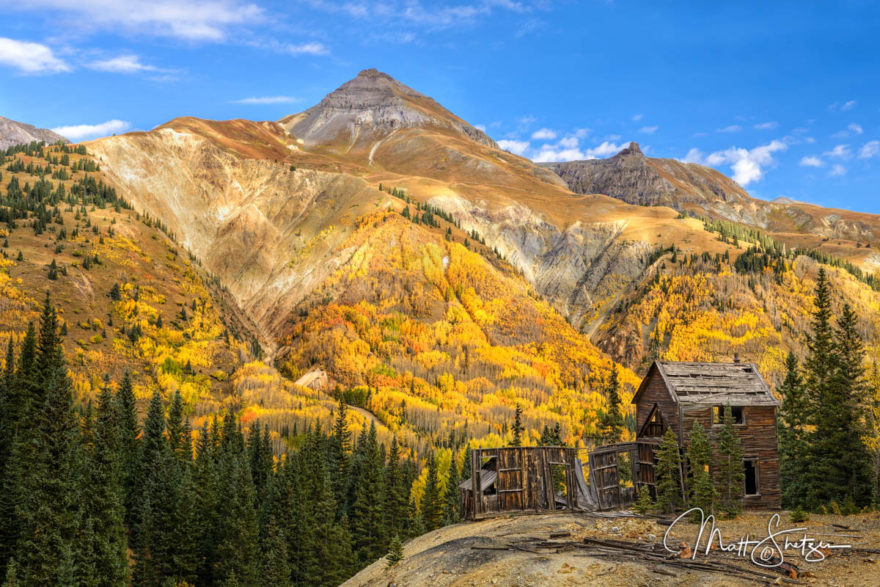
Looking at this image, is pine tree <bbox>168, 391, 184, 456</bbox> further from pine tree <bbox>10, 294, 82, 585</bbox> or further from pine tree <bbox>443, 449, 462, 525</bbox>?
pine tree <bbox>443, 449, 462, 525</bbox>

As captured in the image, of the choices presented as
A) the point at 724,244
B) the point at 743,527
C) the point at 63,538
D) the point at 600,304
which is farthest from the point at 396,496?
the point at 724,244

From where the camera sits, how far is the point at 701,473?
27.1 meters

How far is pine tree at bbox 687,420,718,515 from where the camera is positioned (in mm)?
25453

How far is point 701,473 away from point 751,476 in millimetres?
9470

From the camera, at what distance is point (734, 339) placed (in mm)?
151750

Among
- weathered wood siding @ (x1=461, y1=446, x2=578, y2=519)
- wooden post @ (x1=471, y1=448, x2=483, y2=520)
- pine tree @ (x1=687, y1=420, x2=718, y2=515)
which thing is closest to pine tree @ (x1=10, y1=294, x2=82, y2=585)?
wooden post @ (x1=471, y1=448, x2=483, y2=520)

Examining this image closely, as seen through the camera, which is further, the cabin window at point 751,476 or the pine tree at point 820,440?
the pine tree at point 820,440

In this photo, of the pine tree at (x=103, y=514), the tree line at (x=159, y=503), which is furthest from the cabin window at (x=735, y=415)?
the pine tree at (x=103, y=514)

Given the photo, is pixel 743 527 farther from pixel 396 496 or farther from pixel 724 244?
pixel 724 244

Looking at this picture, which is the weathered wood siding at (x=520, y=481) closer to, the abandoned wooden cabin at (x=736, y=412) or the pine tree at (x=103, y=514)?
the abandoned wooden cabin at (x=736, y=412)

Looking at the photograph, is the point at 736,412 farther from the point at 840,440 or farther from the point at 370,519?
the point at 370,519

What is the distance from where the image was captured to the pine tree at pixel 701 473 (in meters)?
25.5

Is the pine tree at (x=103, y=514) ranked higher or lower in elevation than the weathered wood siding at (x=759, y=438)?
lower

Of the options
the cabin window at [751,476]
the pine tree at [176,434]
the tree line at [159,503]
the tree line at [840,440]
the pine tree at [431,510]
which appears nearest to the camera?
the cabin window at [751,476]
